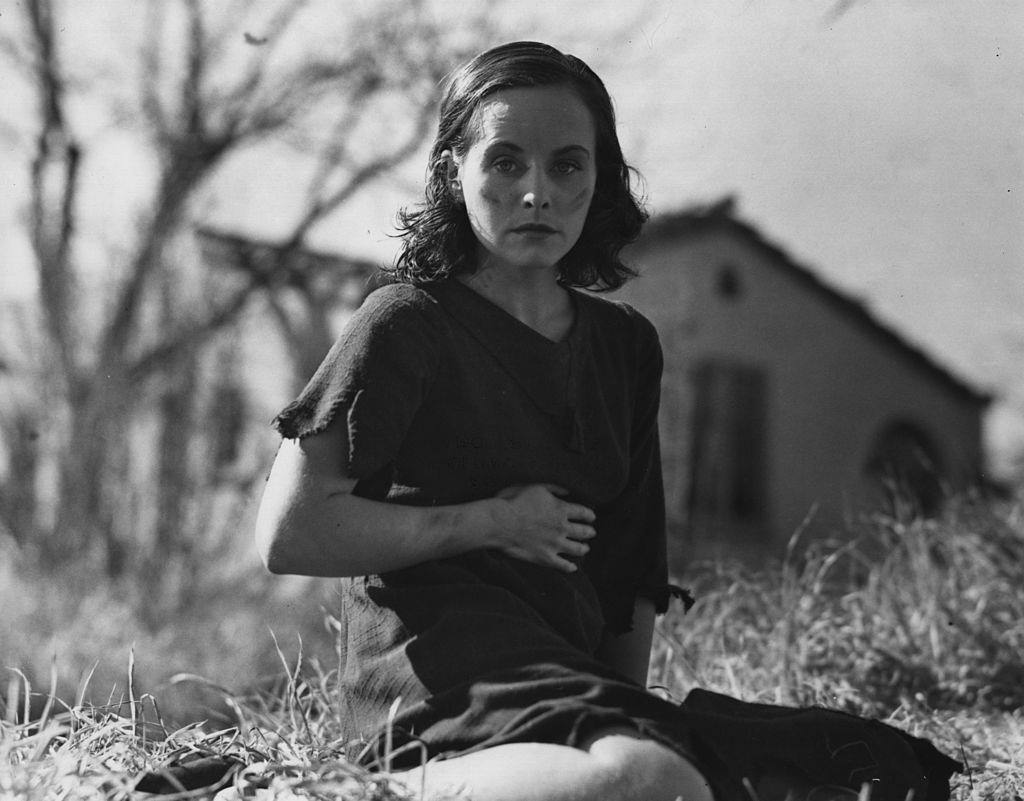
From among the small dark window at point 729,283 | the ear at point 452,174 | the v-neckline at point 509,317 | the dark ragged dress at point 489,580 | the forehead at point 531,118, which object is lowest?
the dark ragged dress at point 489,580

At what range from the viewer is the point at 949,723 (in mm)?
2877

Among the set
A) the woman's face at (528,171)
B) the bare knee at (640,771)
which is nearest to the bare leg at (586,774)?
the bare knee at (640,771)

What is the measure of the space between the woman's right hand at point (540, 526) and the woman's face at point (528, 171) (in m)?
0.35

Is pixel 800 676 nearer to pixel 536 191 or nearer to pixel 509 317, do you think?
pixel 509 317

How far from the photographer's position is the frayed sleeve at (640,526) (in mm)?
2232

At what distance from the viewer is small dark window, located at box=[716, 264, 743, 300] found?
1504 centimetres

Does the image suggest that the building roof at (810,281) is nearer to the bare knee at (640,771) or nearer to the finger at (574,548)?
the finger at (574,548)

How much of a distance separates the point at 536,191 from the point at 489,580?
56 centimetres

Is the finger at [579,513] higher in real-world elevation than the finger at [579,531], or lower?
higher

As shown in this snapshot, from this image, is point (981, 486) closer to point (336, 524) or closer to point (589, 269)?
point (589, 269)

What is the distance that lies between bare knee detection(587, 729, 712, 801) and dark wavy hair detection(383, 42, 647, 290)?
30.3 inches

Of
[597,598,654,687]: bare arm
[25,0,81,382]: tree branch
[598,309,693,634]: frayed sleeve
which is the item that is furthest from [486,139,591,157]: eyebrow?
[25,0,81,382]: tree branch

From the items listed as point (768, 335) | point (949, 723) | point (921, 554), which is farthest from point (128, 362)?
point (949, 723)

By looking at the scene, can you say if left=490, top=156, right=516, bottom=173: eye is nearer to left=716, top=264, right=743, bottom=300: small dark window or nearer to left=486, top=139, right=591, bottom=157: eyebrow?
left=486, top=139, right=591, bottom=157: eyebrow
